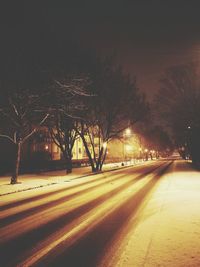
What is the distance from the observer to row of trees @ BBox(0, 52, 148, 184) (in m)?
21.5

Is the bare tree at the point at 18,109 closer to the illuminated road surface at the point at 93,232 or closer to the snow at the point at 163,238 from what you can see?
the illuminated road surface at the point at 93,232

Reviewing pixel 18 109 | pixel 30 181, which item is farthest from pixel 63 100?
pixel 30 181

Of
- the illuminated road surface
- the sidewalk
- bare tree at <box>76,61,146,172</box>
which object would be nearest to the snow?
the illuminated road surface

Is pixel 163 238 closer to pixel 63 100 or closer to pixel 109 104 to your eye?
pixel 63 100

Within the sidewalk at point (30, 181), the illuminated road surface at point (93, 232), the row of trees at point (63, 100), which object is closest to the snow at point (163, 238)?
the illuminated road surface at point (93, 232)

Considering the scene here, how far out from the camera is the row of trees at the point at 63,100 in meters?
21.5

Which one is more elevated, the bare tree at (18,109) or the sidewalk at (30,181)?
the bare tree at (18,109)

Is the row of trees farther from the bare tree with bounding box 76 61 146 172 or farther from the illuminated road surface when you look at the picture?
the illuminated road surface

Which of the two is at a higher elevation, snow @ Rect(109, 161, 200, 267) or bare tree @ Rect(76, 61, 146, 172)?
bare tree @ Rect(76, 61, 146, 172)

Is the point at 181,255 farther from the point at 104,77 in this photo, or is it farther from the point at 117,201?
the point at 104,77

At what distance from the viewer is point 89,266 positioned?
5.41 meters

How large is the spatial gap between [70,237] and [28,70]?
16.2 m

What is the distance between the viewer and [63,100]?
24.0m

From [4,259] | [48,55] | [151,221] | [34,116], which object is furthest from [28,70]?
[4,259]
